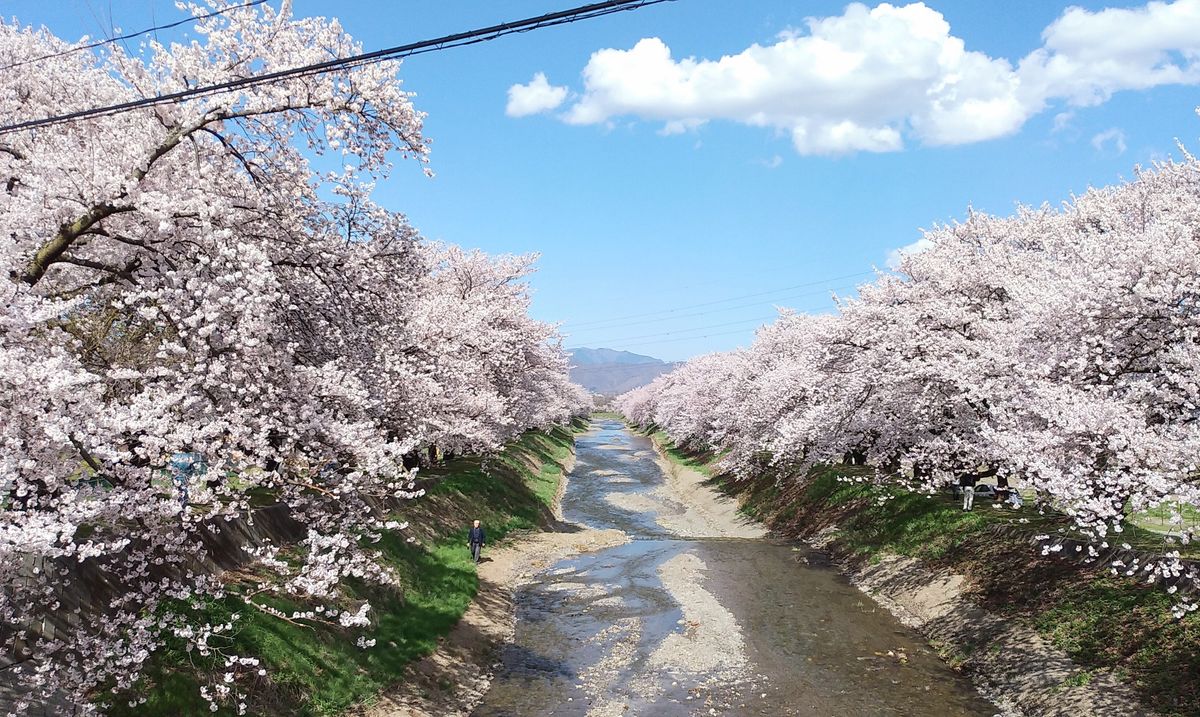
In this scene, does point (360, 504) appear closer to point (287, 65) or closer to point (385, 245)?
point (385, 245)

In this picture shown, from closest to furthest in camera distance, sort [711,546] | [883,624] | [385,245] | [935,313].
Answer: [385,245]
[883,624]
[935,313]
[711,546]

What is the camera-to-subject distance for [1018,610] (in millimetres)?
21109

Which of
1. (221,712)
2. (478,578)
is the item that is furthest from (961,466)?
(221,712)

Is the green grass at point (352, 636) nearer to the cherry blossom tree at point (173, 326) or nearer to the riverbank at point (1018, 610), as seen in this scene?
the cherry blossom tree at point (173, 326)

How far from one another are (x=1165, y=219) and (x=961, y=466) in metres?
16.1

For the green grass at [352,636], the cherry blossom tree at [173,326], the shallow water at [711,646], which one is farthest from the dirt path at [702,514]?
the cherry blossom tree at [173,326]

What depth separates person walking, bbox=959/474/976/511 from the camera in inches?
1157

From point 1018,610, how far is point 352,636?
776 inches

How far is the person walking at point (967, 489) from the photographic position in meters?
29.4

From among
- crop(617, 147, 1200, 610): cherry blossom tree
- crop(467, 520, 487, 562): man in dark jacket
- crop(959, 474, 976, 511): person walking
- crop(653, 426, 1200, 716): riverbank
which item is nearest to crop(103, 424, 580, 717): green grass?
crop(467, 520, 487, 562): man in dark jacket

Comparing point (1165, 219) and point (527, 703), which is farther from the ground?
point (1165, 219)

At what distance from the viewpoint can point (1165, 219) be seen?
16.0 m

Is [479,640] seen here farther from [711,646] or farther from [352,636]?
[711,646]

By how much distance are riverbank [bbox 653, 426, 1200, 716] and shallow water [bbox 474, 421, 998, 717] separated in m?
1.21
